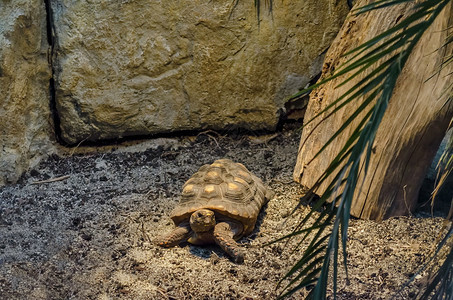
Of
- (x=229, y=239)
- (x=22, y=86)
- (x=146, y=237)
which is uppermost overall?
(x=22, y=86)

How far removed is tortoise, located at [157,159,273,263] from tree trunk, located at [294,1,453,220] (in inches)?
17.9

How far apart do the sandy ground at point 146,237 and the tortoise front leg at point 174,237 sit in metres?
0.03

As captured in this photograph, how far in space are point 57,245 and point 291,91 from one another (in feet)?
6.37

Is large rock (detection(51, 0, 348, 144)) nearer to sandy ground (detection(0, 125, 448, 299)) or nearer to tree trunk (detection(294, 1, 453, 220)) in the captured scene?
sandy ground (detection(0, 125, 448, 299))

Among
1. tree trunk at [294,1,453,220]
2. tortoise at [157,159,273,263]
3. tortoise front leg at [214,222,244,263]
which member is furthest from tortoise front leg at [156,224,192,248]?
tree trunk at [294,1,453,220]

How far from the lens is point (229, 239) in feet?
9.04

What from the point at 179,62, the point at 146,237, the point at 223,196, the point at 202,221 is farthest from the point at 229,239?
the point at 179,62

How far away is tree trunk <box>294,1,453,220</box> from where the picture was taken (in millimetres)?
2654

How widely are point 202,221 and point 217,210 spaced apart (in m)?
0.15

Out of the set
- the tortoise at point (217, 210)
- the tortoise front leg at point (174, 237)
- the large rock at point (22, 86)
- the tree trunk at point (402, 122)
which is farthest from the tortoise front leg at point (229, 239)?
the large rock at point (22, 86)

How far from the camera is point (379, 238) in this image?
2.82 m

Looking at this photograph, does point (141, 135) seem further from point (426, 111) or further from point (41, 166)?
point (426, 111)

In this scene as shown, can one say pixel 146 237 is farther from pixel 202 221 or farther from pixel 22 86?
pixel 22 86

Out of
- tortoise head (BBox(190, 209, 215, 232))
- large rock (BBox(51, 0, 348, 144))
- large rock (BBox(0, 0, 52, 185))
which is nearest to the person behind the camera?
tortoise head (BBox(190, 209, 215, 232))
